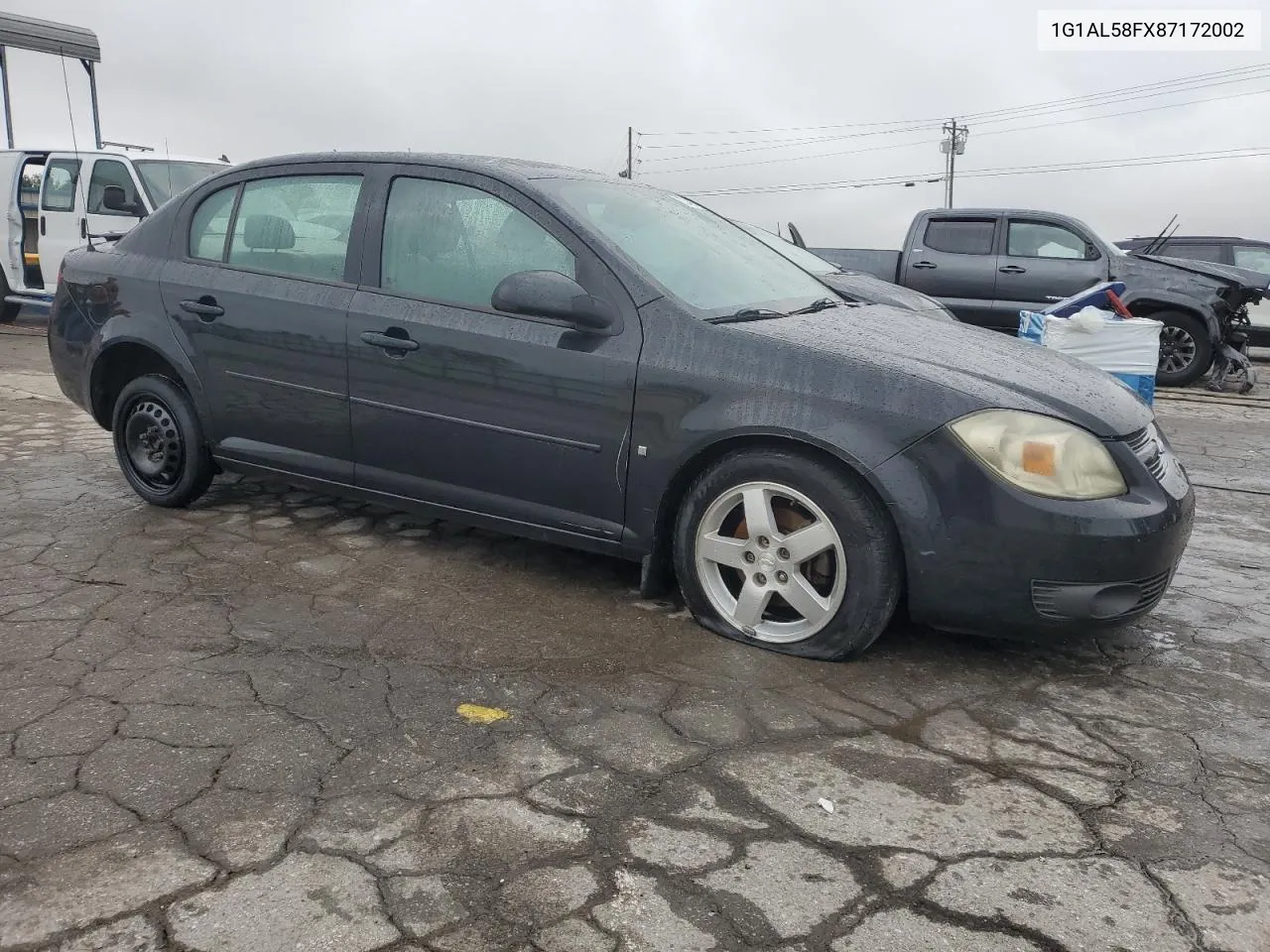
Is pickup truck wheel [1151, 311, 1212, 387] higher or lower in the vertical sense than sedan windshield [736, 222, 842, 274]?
lower

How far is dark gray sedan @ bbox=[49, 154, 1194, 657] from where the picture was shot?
10.2ft

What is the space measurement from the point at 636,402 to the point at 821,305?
36.6 inches

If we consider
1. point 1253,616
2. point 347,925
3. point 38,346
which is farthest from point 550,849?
point 38,346

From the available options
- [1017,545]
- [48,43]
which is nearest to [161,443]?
[1017,545]

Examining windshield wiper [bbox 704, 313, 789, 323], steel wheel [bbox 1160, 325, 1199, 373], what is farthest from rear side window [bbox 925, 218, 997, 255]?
windshield wiper [bbox 704, 313, 789, 323]

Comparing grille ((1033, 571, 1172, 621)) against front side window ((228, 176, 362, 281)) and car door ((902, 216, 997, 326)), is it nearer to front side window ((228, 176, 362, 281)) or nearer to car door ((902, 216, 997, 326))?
front side window ((228, 176, 362, 281))

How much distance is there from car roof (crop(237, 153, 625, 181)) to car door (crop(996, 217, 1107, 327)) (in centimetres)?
796

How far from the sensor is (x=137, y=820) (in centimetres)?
237

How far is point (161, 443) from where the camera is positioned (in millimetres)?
4809

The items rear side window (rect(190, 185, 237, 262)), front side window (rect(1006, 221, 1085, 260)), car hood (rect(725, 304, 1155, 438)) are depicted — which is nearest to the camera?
car hood (rect(725, 304, 1155, 438))

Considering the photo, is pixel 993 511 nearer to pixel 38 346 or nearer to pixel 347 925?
pixel 347 925

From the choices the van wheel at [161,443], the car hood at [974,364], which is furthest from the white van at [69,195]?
the car hood at [974,364]

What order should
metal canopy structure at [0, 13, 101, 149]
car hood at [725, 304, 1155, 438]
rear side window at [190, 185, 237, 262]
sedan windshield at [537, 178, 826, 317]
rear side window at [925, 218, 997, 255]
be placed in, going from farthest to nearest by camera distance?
1. metal canopy structure at [0, 13, 101, 149]
2. rear side window at [925, 218, 997, 255]
3. rear side window at [190, 185, 237, 262]
4. sedan windshield at [537, 178, 826, 317]
5. car hood at [725, 304, 1155, 438]

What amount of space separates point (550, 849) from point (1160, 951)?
1.17 meters
